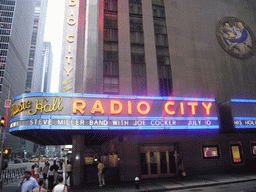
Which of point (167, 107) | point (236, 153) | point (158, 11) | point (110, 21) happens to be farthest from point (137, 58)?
point (236, 153)

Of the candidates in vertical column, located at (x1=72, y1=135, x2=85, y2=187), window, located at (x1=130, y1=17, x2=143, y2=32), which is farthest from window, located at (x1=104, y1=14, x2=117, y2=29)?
vertical column, located at (x1=72, y1=135, x2=85, y2=187)

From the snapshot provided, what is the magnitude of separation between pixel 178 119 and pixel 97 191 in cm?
817

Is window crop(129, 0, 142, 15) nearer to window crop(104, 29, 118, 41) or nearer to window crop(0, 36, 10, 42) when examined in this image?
window crop(104, 29, 118, 41)

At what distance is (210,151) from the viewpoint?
2097cm

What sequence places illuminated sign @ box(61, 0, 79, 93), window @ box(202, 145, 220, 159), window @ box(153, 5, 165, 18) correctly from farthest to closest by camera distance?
1. window @ box(153, 5, 165, 18)
2. window @ box(202, 145, 220, 159)
3. illuminated sign @ box(61, 0, 79, 93)

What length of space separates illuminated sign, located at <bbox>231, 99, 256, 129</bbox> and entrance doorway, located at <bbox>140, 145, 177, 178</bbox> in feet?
21.8

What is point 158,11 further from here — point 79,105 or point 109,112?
point 79,105

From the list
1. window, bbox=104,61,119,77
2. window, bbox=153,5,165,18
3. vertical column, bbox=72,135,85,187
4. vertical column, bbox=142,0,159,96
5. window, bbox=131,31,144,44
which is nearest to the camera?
vertical column, bbox=72,135,85,187

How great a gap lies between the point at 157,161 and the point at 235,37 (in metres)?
18.7

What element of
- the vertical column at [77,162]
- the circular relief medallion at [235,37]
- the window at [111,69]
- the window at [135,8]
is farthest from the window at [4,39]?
the circular relief medallion at [235,37]

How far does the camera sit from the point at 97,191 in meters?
13.9

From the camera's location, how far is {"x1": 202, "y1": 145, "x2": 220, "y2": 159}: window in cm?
2077

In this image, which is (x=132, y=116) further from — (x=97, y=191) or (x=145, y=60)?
(x=145, y=60)

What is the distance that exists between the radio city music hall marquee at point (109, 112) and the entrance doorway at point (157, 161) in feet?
16.0
